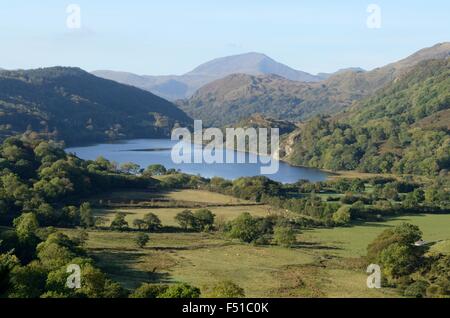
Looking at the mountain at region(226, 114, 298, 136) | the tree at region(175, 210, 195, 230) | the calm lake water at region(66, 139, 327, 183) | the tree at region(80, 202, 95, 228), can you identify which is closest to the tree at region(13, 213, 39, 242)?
the tree at region(80, 202, 95, 228)

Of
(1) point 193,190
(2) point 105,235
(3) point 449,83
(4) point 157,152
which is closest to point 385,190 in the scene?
(1) point 193,190

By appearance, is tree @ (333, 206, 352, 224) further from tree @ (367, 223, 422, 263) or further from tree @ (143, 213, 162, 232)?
tree @ (143, 213, 162, 232)

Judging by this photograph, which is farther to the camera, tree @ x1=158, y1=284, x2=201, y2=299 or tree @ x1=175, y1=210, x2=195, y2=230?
tree @ x1=175, y1=210, x2=195, y2=230

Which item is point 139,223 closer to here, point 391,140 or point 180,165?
point 180,165

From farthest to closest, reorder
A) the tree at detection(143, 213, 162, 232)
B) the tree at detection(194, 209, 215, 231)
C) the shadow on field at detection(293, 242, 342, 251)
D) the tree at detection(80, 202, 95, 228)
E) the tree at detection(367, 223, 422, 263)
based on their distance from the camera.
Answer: the tree at detection(194, 209, 215, 231)
the tree at detection(143, 213, 162, 232)
the tree at detection(80, 202, 95, 228)
the shadow on field at detection(293, 242, 342, 251)
the tree at detection(367, 223, 422, 263)
